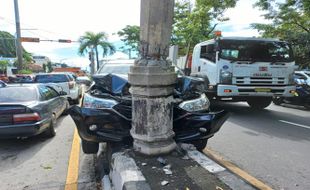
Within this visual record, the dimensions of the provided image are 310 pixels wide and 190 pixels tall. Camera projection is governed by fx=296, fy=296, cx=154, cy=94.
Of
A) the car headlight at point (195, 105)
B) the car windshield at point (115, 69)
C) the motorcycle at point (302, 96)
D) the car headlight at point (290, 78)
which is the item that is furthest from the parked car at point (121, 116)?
the motorcycle at point (302, 96)

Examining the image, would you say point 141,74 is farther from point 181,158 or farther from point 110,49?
point 110,49

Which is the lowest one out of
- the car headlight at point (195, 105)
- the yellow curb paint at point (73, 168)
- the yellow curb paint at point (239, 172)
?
the yellow curb paint at point (73, 168)

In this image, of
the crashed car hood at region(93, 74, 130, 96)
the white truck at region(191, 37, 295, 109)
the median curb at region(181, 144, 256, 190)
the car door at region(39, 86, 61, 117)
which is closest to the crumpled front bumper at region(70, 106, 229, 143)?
the median curb at region(181, 144, 256, 190)

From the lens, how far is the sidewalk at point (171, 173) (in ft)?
10.1

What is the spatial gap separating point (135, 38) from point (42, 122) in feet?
117

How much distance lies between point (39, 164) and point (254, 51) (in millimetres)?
7139

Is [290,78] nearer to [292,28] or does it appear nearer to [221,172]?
[221,172]

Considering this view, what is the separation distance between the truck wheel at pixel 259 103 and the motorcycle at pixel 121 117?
695 centimetres

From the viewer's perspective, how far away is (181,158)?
12.7 feet

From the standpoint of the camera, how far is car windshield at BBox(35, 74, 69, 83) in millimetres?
13977

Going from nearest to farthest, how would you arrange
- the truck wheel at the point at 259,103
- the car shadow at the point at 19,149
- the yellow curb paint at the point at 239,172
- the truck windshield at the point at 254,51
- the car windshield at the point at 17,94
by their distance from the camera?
the yellow curb paint at the point at 239,172 → the car shadow at the point at 19,149 → the car windshield at the point at 17,94 → the truck windshield at the point at 254,51 → the truck wheel at the point at 259,103

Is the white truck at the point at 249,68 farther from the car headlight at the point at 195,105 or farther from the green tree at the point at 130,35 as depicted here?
the green tree at the point at 130,35

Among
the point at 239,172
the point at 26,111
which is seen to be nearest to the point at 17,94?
the point at 26,111

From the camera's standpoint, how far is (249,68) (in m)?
9.09
